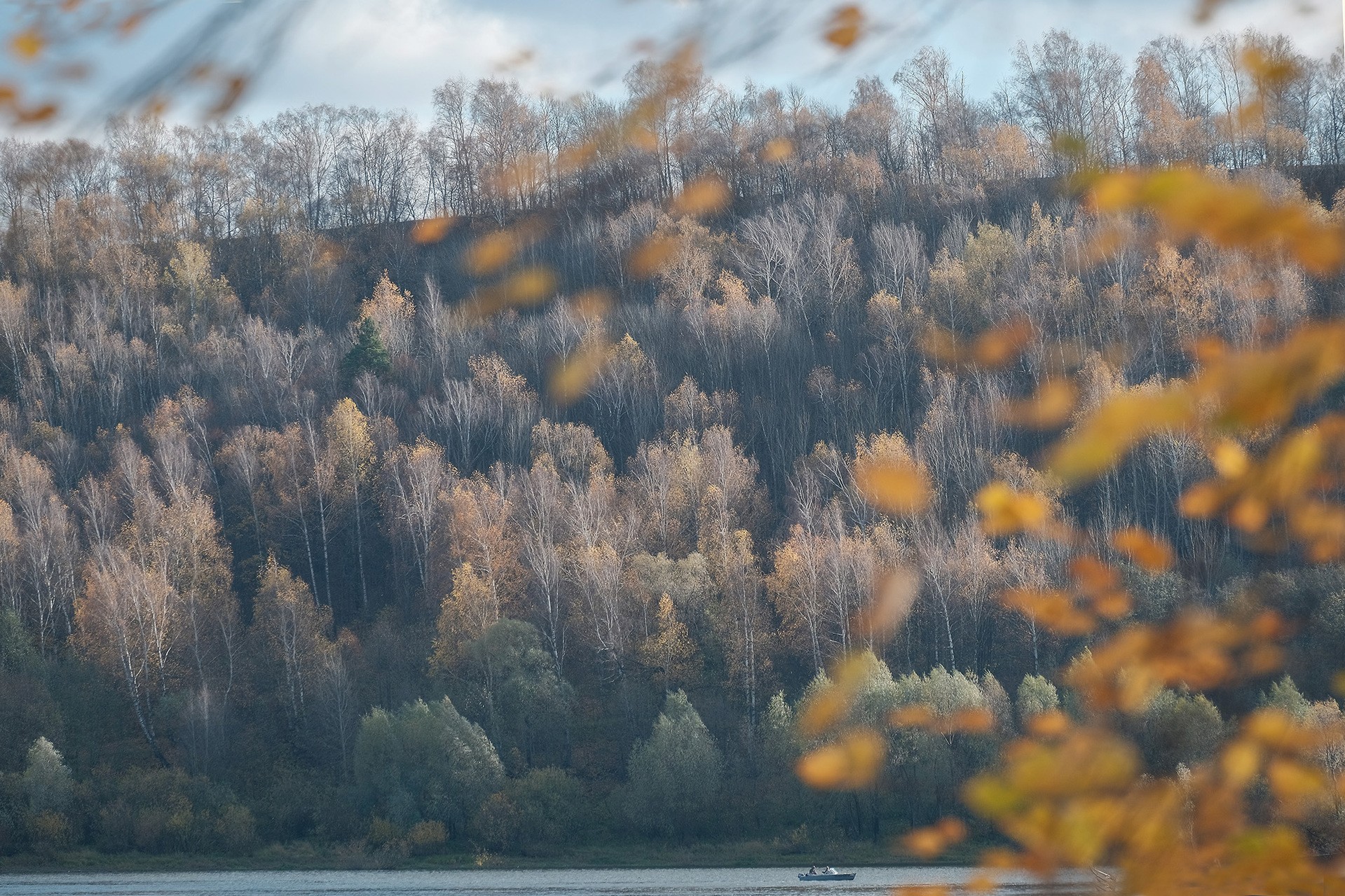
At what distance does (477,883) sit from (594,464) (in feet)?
49.1

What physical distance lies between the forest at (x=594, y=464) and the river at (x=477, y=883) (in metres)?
1.06

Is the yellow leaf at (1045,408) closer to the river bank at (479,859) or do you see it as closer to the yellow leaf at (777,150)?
the river bank at (479,859)

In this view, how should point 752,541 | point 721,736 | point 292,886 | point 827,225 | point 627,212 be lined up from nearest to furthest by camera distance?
point 292,886, point 721,736, point 752,541, point 827,225, point 627,212

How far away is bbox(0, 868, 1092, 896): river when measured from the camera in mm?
25781

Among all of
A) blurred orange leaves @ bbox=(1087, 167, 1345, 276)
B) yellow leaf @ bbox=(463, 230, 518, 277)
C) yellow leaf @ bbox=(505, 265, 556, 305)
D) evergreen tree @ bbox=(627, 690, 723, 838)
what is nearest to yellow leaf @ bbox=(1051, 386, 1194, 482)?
blurred orange leaves @ bbox=(1087, 167, 1345, 276)

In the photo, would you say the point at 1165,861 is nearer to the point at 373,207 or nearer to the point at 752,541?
the point at 752,541

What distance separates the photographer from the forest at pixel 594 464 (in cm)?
2992

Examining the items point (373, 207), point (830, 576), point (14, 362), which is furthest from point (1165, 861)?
point (373, 207)

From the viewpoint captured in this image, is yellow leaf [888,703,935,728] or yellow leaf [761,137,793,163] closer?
yellow leaf [888,703,935,728]

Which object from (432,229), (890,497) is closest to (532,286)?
(432,229)

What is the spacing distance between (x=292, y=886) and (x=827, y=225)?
33.0 m

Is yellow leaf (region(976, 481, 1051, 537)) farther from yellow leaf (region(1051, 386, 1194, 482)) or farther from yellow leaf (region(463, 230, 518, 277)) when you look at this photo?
yellow leaf (region(463, 230, 518, 277))

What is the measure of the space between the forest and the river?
106 centimetres

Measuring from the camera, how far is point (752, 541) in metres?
36.6
